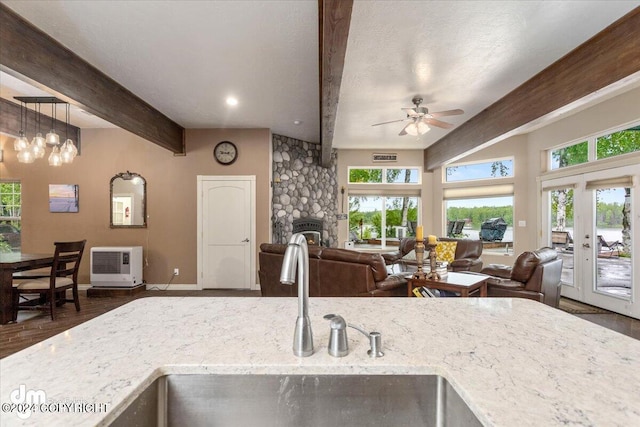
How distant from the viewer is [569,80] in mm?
2803

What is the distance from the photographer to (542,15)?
2248 mm

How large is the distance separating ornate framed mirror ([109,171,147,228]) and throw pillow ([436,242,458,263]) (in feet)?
17.5

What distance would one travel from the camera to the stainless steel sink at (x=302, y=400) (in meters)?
0.75

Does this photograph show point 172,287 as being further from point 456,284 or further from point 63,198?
point 456,284

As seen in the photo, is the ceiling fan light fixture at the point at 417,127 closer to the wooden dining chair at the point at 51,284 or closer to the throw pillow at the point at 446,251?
the throw pillow at the point at 446,251

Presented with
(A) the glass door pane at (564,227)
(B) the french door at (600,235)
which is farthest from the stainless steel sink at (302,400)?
(A) the glass door pane at (564,227)

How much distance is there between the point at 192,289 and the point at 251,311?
467 cm

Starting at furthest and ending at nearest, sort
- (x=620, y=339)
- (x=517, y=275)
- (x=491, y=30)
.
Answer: (x=517, y=275) < (x=491, y=30) < (x=620, y=339)

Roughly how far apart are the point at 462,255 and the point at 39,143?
6.38m

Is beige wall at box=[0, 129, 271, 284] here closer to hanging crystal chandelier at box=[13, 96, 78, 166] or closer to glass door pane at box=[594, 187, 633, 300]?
hanging crystal chandelier at box=[13, 96, 78, 166]

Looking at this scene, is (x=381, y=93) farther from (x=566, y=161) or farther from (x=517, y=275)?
(x=566, y=161)

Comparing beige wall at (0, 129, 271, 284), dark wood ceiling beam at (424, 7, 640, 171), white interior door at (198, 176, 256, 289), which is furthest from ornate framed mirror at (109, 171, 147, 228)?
dark wood ceiling beam at (424, 7, 640, 171)

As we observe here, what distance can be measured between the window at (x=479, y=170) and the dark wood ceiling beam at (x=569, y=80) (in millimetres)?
1908

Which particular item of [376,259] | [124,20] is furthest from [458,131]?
[124,20]
